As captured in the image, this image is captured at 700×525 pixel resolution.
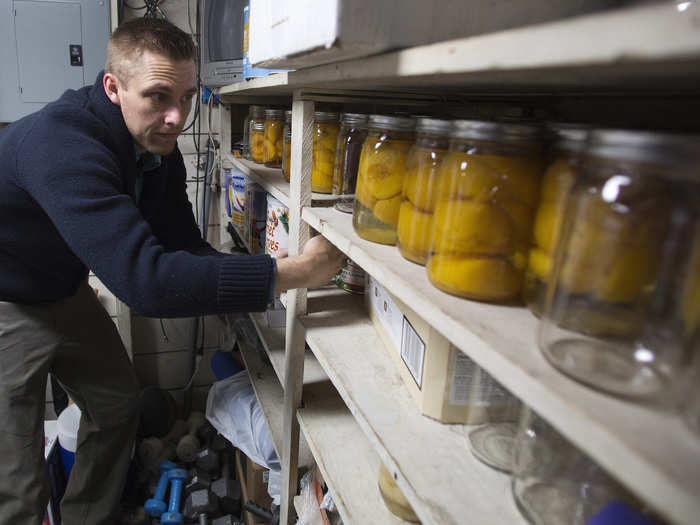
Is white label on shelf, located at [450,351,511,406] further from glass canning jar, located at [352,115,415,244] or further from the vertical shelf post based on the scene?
the vertical shelf post

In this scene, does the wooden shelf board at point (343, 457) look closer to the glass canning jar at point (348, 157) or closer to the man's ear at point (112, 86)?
the glass canning jar at point (348, 157)

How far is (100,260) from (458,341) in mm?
799

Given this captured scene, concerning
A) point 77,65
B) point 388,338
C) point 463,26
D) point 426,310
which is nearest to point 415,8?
point 463,26

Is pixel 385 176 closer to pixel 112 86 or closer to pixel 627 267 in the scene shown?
pixel 627 267

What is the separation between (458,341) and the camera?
0.45 metres

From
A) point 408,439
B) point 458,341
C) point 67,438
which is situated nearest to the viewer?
point 458,341

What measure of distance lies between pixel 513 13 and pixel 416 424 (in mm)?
552

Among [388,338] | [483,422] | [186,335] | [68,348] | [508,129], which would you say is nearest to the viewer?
[508,129]

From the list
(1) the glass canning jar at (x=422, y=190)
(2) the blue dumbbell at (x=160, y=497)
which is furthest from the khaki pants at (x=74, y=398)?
(1) the glass canning jar at (x=422, y=190)

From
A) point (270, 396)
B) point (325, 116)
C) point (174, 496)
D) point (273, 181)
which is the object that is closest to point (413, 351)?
point (325, 116)

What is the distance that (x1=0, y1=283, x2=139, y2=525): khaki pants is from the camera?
1526mm

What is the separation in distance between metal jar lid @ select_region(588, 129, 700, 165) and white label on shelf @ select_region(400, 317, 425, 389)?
429 millimetres

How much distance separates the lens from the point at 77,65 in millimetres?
2182

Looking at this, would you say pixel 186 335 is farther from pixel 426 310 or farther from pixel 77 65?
pixel 426 310
